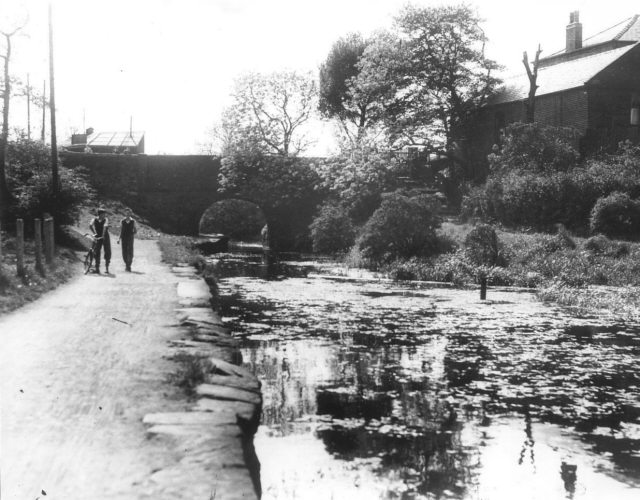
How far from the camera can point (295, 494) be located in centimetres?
484

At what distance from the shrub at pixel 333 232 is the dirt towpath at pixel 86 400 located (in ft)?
72.4

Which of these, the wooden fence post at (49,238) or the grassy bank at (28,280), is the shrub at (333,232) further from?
the wooden fence post at (49,238)

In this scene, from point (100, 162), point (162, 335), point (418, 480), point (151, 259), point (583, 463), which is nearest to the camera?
point (418, 480)

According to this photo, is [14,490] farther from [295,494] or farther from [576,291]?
[576,291]

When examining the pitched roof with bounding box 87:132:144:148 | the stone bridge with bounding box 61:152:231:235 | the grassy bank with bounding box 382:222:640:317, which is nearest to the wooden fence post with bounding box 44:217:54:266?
the grassy bank with bounding box 382:222:640:317

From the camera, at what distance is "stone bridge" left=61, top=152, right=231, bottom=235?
128 ft

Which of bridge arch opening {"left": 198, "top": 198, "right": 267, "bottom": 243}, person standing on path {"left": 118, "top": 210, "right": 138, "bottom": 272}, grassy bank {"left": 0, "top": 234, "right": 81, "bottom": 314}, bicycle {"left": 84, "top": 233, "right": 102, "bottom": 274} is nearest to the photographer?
grassy bank {"left": 0, "top": 234, "right": 81, "bottom": 314}

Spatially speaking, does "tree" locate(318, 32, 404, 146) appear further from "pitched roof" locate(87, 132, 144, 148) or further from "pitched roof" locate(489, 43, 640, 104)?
"pitched roof" locate(87, 132, 144, 148)

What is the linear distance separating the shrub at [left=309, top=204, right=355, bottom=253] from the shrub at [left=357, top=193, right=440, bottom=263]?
7293 mm

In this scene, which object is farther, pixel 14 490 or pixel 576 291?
pixel 576 291

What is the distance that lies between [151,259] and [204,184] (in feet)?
70.4

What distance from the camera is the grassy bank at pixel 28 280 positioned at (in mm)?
11016

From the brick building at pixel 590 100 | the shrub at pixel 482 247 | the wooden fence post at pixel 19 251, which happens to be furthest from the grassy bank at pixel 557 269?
the brick building at pixel 590 100

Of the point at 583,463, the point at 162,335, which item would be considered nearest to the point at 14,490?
the point at 583,463
